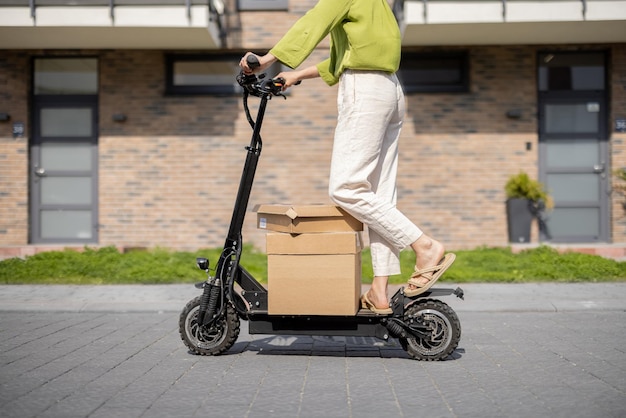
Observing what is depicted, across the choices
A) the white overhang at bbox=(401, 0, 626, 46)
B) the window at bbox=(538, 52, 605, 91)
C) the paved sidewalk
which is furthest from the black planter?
the paved sidewalk

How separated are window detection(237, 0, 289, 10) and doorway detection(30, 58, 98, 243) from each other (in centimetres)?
272

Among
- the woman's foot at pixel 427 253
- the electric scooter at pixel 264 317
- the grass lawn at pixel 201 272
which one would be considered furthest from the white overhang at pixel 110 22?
the woman's foot at pixel 427 253

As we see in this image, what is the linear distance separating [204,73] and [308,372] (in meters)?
9.53

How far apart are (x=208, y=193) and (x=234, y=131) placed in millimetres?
1113

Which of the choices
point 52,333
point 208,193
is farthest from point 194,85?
point 52,333

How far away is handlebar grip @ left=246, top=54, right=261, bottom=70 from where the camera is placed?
4133mm

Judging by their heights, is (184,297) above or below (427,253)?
below

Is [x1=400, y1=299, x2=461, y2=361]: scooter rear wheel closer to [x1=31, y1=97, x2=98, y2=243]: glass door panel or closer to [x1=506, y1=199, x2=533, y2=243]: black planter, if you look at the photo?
[x1=506, y1=199, x2=533, y2=243]: black planter

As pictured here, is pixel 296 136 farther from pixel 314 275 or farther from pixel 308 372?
pixel 308 372

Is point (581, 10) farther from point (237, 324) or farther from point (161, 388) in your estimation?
point (161, 388)

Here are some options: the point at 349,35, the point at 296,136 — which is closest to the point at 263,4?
the point at 296,136

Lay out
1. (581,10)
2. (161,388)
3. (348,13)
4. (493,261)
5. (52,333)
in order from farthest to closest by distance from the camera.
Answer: (581,10) → (493,261) → (52,333) → (348,13) → (161,388)

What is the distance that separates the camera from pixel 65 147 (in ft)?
43.5

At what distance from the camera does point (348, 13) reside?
14.3ft
